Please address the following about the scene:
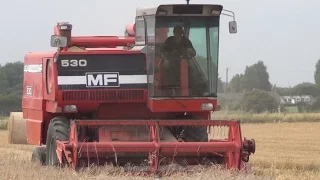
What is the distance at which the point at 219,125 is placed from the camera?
31.3 ft

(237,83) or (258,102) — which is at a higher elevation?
(237,83)

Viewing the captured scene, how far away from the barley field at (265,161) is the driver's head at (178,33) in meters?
1.86

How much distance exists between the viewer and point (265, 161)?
13555mm

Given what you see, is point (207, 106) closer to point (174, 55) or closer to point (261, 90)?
point (174, 55)

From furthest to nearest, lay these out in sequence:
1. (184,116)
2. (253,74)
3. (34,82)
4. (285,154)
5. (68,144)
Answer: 1. (253,74)
2. (285,154)
3. (34,82)
4. (184,116)
5. (68,144)

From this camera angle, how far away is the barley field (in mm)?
8219

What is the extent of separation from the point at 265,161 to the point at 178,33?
4643 millimetres

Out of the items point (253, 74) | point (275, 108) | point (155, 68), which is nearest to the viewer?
point (155, 68)

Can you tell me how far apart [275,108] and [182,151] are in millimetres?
32122

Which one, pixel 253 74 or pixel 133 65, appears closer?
pixel 133 65

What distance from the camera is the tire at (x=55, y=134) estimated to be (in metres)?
9.83

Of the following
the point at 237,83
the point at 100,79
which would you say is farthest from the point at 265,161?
the point at 237,83

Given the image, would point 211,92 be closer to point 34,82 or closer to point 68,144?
point 68,144

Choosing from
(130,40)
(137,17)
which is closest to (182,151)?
(137,17)
